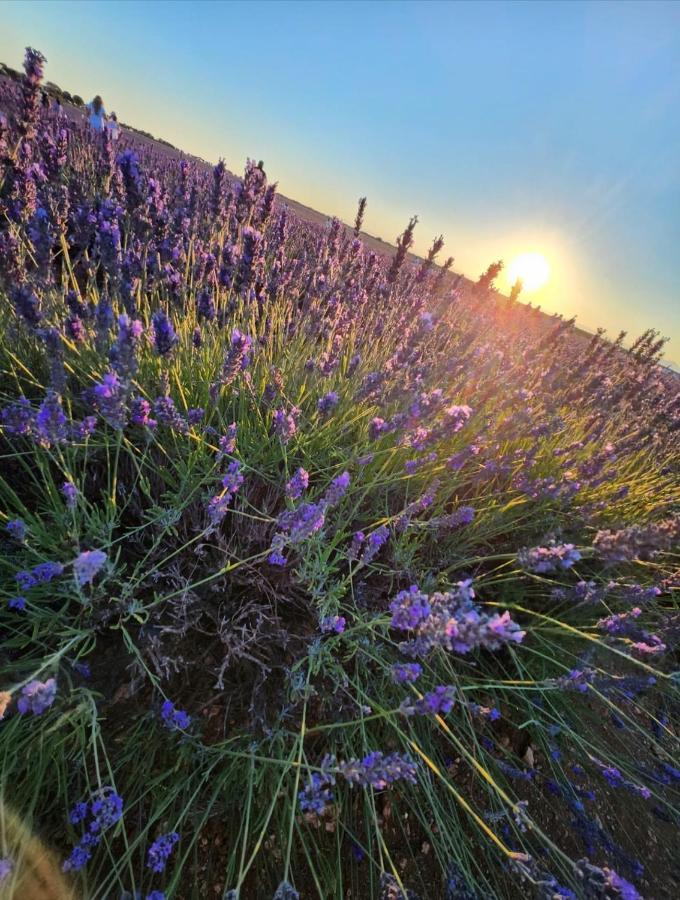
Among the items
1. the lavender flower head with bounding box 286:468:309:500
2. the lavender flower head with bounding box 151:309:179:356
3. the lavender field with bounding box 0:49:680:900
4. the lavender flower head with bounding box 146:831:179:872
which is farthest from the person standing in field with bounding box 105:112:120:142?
the lavender flower head with bounding box 146:831:179:872

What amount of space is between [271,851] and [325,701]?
39cm

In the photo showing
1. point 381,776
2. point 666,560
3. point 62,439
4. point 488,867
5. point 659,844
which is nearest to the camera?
point 381,776

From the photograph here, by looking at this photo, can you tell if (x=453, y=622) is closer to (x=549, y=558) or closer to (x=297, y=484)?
(x=549, y=558)

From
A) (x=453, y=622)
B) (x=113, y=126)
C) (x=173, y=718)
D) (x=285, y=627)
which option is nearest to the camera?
(x=453, y=622)

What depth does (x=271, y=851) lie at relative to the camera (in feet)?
4.02

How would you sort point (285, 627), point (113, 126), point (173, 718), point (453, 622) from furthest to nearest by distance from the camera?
1. point (113, 126)
2. point (285, 627)
3. point (173, 718)
4. point (453, 622)

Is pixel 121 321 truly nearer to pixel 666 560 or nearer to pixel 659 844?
pixel 659 844

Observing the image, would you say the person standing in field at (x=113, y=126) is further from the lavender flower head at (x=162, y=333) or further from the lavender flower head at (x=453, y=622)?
the lavender flower head at (x=453, y=622)

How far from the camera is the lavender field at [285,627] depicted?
105 cm

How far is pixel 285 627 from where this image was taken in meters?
1.51

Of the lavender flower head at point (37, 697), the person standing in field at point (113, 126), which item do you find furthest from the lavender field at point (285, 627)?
the person standing in field at point (113, 126)

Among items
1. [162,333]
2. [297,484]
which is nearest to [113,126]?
[162,333]

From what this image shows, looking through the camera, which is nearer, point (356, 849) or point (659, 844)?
point (356, 849)

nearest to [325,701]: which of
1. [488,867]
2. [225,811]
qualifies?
[225,811]
